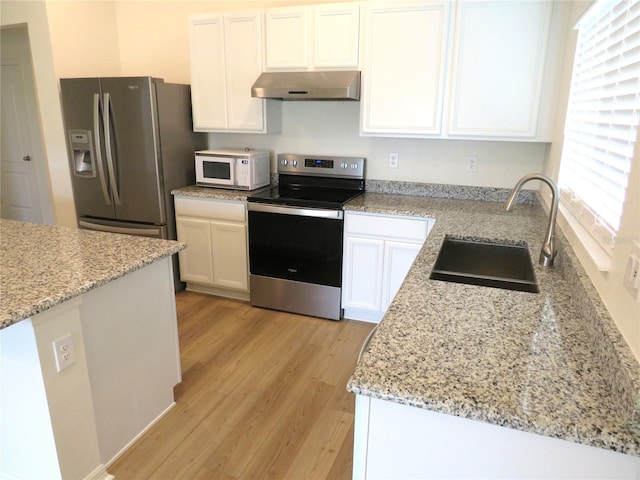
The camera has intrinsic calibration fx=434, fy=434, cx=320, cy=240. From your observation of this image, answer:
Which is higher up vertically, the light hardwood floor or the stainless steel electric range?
the stainless steel electric range

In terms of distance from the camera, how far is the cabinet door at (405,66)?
2.75 metres

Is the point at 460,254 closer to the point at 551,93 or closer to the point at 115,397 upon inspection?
the point at 551,93

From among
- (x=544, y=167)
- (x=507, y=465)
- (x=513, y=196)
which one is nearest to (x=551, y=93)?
(x=544, y=167)

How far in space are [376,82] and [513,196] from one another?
64.9 inches

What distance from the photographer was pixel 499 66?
2680 mm

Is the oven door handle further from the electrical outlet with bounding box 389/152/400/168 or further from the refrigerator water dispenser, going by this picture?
the refrigerator water dispenser

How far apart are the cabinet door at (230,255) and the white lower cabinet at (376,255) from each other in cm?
84

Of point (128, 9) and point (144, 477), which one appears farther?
point (128, 9)

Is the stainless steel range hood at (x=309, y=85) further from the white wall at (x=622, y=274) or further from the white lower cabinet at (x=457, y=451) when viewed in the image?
the white lower cabinet at (x=457, y=451)

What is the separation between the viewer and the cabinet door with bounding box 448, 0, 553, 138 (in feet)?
8.48

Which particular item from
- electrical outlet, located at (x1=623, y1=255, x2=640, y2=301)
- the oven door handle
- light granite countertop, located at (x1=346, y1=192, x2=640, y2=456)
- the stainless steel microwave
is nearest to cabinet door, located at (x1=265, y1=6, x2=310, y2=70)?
the stainless steel microwave

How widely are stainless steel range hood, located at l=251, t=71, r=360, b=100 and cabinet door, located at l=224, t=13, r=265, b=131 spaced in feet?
0.61

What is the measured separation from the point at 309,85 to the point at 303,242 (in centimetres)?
109

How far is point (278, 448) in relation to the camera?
1.98m
